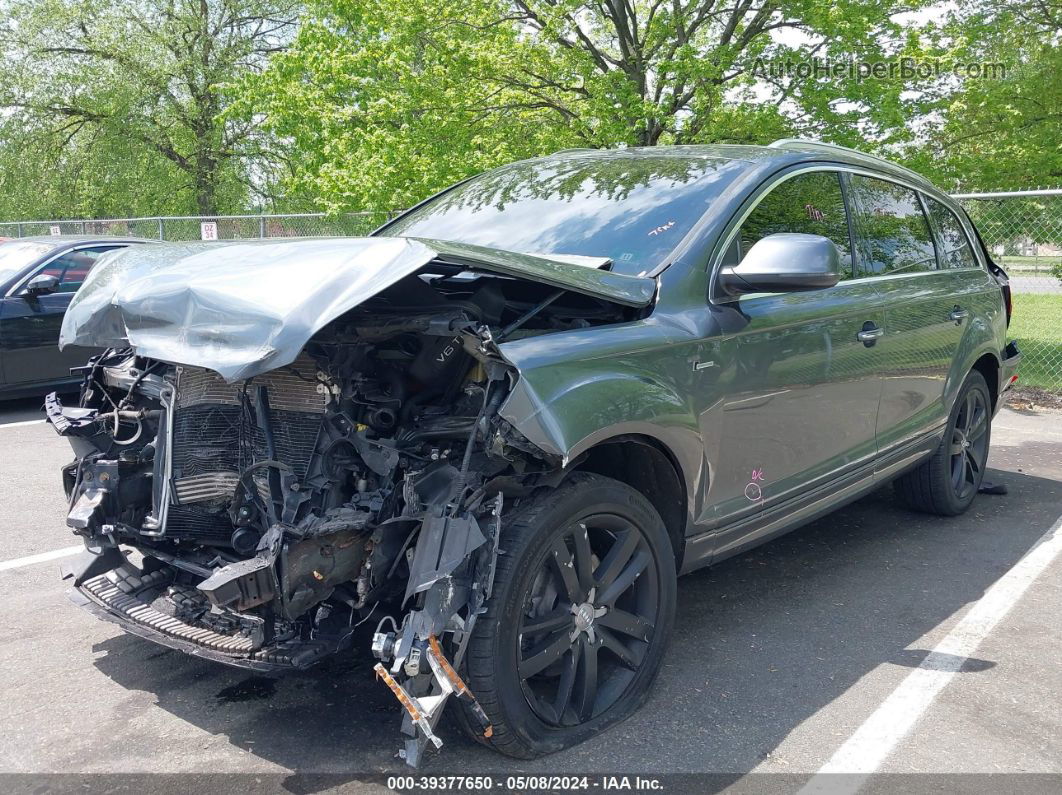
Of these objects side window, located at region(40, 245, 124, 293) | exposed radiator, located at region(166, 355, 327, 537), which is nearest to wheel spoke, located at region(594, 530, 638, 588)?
exposed radiator, located at region(166, 355, 327, 537)

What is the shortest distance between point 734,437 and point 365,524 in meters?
1.49

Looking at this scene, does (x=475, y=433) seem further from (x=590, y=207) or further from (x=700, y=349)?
(x=590, y=207)

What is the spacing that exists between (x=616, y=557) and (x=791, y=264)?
1196mm

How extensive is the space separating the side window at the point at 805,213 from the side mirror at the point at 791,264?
0.26 meters

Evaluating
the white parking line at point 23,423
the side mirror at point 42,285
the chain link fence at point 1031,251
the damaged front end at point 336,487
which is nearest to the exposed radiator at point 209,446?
the damaged front end at point 336,487

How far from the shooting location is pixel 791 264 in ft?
11.1

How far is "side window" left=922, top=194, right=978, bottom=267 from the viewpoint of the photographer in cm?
546

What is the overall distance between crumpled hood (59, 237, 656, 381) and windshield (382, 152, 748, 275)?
41 cm

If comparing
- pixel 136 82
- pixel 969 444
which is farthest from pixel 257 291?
pixel 136 82

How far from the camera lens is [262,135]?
27766mm

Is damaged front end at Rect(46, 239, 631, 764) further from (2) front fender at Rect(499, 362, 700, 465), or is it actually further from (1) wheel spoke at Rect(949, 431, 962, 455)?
(1) wheel spoke at Rect(949, 431, 962, 455)

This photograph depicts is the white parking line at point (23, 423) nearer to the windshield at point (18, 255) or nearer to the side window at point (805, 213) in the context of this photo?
the windshield at point (18, 255)

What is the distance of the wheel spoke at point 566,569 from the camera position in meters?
2.96

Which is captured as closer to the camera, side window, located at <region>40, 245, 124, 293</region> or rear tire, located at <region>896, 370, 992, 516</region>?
rear tire, located at <region>896, 370, 992, 516</region>
